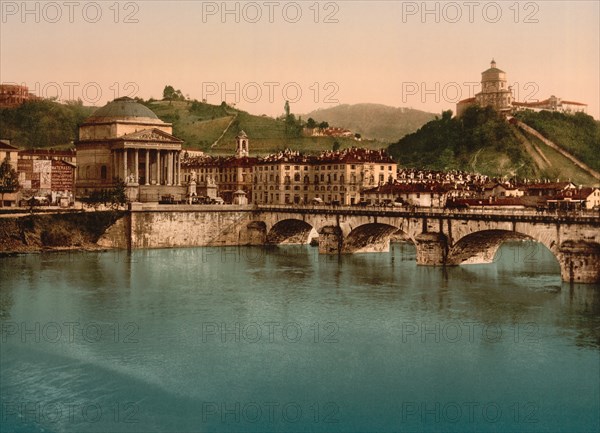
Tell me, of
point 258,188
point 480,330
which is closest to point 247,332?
point 480,330

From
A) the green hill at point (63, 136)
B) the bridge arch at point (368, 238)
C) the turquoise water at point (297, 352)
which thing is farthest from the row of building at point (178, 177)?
the green hill at point (63, 136)

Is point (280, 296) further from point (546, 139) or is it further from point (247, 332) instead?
point (546, 139)

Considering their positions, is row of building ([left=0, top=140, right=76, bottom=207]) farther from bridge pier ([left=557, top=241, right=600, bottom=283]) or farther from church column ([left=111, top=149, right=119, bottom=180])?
bridge pier ([left=557, top=241, right=600, bottom=283])

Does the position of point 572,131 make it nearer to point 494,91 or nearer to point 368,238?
point 494,91

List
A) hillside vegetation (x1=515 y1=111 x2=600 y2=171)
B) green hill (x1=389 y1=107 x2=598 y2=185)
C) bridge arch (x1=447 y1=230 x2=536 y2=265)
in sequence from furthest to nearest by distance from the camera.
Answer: hillside vegetation (x1=515 y1=111 x2=600 y2=171) → green hill (x1=389 y1=107 x2=598 y2=185) → bridge arch (x1=447 y1=230 x2=536 y2=265)

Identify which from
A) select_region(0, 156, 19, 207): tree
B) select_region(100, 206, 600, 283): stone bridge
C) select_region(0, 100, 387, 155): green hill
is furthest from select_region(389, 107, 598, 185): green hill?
select_region(0, 156, 19, 207): tree

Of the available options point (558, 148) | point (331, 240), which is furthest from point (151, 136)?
point (558, 148)
